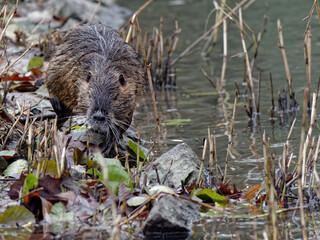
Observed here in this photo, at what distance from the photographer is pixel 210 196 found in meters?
3.55

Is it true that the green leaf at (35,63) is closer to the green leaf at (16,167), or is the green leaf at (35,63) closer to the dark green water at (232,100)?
the dark green water at (232,100)

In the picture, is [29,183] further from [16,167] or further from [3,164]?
[3,164]

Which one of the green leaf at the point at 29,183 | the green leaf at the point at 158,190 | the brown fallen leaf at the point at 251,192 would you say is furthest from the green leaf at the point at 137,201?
the brown fallen leaf at the point at 251,192

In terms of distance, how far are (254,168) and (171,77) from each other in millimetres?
3433

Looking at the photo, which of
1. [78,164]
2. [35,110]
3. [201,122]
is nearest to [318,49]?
[201,122]

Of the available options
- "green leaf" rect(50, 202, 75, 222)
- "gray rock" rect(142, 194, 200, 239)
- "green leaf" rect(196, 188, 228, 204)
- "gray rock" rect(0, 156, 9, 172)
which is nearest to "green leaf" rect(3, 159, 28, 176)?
"gray rock" rect(0, 156, 9, 172)

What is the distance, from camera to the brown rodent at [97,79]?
14.5 feet

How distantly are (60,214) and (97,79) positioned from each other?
1497 mm

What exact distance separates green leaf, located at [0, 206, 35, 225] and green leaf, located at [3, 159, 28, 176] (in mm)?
533

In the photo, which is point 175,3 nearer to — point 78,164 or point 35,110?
point 35,110

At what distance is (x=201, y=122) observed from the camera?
5.89 metres

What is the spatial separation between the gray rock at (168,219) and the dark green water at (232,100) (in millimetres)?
91

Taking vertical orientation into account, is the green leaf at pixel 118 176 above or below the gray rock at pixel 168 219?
above

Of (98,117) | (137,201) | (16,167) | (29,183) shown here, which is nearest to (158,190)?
(137,201)
